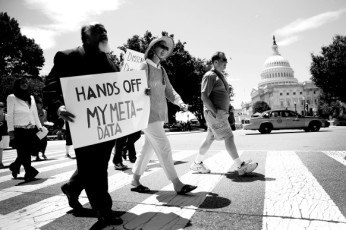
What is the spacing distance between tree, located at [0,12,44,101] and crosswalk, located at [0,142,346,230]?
4274 cm

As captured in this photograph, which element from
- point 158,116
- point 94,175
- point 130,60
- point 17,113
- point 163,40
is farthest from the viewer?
point 130,60

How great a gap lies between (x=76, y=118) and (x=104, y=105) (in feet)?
1.06

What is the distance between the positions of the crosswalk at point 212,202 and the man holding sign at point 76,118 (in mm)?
259

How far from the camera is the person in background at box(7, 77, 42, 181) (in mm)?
4836

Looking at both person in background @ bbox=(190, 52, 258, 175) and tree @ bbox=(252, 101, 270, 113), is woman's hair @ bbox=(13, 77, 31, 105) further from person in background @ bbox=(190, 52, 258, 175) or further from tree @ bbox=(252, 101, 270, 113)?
tree @ bbox=(252, 101, 270, 113)

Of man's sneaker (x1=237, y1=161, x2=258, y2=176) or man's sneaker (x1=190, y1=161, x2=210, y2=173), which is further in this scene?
man's sneaker (x1=190, y1=161, x2=210, y2=173)

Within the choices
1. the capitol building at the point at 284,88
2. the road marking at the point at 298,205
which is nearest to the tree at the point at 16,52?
the road marking at the point at 298,205

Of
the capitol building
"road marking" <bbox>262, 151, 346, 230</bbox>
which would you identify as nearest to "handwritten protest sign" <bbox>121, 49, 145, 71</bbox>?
"road marking" <bbox>262, 151, 346, 230</bbox>

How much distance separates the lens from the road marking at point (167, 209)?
2.47m

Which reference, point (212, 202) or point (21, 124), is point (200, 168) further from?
point (21, 124)

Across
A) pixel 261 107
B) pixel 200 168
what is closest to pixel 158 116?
pixel 200 168

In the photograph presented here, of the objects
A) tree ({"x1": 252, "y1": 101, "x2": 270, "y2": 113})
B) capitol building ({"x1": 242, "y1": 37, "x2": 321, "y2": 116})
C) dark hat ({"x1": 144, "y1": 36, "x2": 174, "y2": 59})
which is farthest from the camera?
capitol building ({"x1": 242, "y1": 37, "x2": 321, "y2": 116})

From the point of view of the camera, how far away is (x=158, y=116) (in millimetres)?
3457

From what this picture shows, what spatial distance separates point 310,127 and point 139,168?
58.2ft
